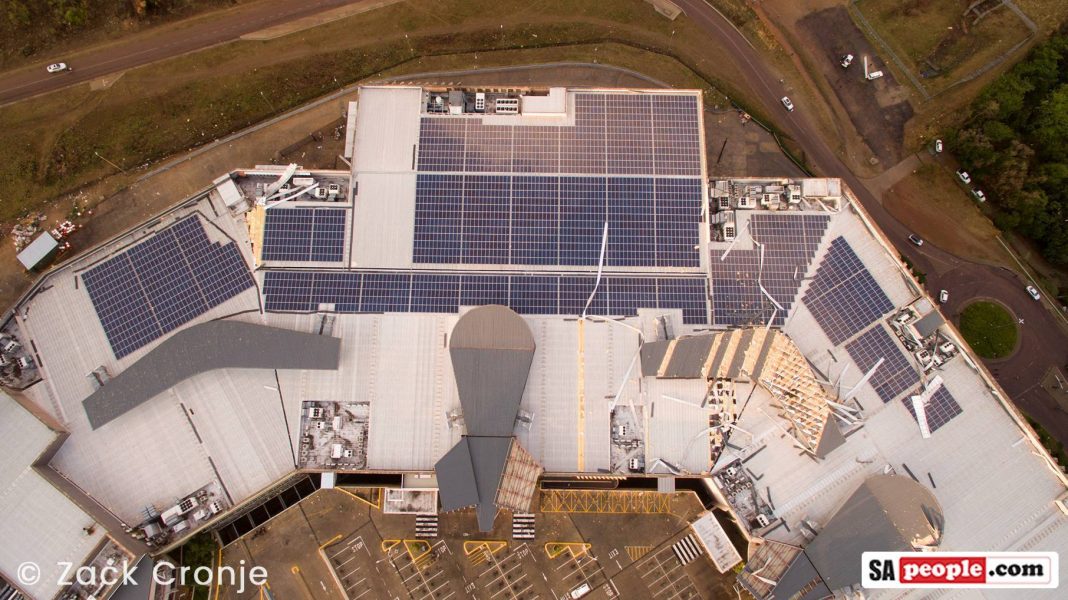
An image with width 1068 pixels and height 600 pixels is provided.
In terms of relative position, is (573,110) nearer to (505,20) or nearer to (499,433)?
(505,20)

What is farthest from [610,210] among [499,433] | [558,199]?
[499,433]

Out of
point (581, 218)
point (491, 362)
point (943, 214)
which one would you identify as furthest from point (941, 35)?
point (491, 362)

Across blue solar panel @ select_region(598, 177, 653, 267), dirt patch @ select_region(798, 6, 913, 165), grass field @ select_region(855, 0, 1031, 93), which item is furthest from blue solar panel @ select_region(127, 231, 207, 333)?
grass field @ select_region(855, 0, 1031, 93)

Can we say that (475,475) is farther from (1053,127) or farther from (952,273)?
(1053,127)

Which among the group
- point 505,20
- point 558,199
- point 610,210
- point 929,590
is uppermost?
point 505,20

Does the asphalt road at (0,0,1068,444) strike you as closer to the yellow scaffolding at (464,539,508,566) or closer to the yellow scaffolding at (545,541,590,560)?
the yellow scaffolding at (545,541,590,560)

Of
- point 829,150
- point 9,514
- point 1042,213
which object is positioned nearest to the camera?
point 9,514

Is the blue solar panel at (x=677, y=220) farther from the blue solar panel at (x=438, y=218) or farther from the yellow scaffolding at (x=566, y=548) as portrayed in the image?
the yellow scaffolding at (x=566, y=548)
